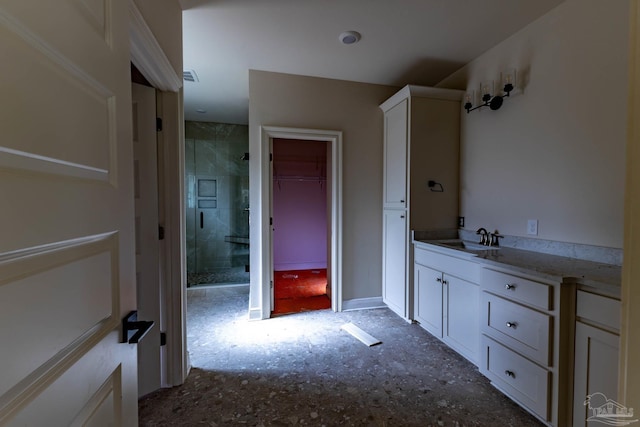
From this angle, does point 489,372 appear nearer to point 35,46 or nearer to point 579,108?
point 579,108

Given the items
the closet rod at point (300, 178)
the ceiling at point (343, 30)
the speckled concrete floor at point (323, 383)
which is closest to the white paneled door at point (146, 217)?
the speckled concrete floor at point (323, 383)

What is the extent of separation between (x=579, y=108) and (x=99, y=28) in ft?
8.33

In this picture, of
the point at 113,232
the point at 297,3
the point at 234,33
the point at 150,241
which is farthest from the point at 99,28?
the point at 234,33

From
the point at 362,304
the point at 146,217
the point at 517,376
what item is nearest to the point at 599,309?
the point at 517,376

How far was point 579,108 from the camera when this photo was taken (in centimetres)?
184

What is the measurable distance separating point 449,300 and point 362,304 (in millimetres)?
1135

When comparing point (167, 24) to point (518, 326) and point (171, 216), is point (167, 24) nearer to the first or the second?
Result: point (171, 216)

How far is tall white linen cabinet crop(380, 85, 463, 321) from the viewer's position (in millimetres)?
2789

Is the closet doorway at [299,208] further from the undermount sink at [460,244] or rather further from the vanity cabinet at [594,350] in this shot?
the vanity cabinet at [594,350]

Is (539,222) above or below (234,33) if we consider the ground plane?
below

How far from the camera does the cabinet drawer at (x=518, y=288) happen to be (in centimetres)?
153

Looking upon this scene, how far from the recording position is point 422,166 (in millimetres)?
2822

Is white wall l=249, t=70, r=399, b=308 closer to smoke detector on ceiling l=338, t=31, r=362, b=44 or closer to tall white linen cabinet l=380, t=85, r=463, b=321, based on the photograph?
tall white linen cabinet l=380, t=85, r=463, b=321

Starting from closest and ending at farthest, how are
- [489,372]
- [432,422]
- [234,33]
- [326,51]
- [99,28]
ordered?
1. [99,28]
2. [432,422]
3. [489,372]
4. [234,33]
5. [326,51]
